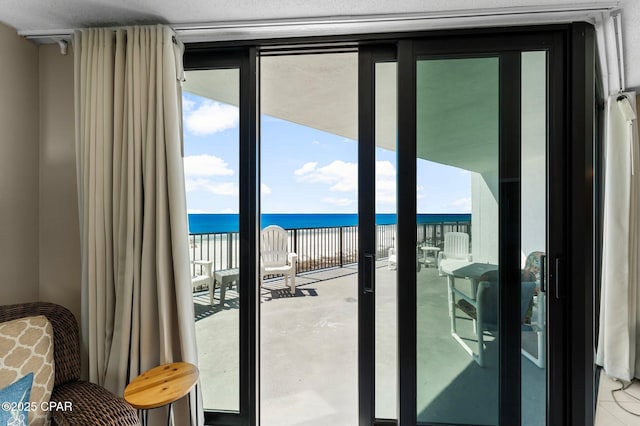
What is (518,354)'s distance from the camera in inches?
60.9

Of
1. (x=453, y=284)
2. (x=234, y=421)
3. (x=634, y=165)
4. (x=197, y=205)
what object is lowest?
(x=234, y=421)

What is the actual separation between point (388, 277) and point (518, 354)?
30.9 inches

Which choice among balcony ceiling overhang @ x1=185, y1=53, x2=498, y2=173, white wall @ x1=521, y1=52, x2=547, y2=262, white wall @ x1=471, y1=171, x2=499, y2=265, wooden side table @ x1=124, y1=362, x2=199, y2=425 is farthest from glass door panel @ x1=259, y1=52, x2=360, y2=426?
white wall @ x1=521, y1=52, x2=547, y2=262

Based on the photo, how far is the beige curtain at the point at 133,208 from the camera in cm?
147

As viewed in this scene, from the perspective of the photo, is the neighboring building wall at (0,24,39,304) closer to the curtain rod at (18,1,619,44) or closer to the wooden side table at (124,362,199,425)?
the curtain rod at (18,1,619,44)

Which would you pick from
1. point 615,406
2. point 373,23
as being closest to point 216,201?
point 373,23

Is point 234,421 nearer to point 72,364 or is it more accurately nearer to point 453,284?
point 72,364

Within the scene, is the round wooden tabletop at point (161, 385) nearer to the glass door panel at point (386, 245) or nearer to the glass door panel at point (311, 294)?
the glass door panel at point (311, 294)

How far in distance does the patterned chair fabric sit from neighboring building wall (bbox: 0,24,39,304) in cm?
37

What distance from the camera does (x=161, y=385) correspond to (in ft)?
4.23

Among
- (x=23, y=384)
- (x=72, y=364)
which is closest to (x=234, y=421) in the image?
(x=72, y=364)

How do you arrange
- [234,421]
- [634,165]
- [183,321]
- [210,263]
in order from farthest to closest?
1. [634,165]
2. [210,263]
3. [234,421]
4. [183,321]

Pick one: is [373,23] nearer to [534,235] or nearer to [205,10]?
[205,10]

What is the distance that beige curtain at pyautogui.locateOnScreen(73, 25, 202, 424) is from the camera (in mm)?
1475
